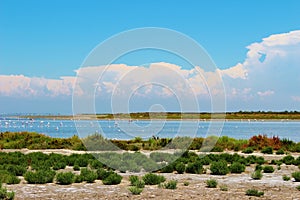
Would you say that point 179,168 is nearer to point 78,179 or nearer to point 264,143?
point 78,179

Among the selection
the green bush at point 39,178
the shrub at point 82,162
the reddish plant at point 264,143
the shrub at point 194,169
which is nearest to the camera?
the green bush at point 39,178

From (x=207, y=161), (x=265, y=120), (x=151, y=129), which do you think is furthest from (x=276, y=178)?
(x=265, y=120)

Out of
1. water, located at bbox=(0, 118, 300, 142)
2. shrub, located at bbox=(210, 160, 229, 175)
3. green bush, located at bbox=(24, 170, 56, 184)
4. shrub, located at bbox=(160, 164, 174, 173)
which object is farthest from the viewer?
water, located at bbox=(0, 118, 300, 142)

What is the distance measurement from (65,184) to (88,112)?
3.58 metres

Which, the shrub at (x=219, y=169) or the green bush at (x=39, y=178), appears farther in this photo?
the shrub at (x=219, y=169)

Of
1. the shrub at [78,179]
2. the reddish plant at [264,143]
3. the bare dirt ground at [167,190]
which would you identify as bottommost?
the bare dirt ground at [167,190]

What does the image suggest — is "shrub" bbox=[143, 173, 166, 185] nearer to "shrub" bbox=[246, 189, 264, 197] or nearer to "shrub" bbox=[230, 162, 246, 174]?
"shrub" bbox=[246, 189, 264, 197]

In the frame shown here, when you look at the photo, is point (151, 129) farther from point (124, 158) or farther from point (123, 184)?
point (123, 184)

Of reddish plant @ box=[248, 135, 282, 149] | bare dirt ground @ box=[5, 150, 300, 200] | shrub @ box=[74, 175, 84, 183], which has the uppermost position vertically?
reddish plant @ box=[248, 135, 282, 149]

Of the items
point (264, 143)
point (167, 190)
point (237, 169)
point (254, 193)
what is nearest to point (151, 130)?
point (237, 169)

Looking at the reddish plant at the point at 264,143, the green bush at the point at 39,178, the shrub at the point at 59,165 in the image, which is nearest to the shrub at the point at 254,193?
the green bush at the point at 39,178

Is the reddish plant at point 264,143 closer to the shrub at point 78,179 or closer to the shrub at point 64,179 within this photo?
the shrub at point 78,179

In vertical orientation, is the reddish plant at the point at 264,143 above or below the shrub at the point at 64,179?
above

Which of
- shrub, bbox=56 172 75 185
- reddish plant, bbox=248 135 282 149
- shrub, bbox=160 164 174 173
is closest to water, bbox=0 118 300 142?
shrub, bbox=160 164 174 173
